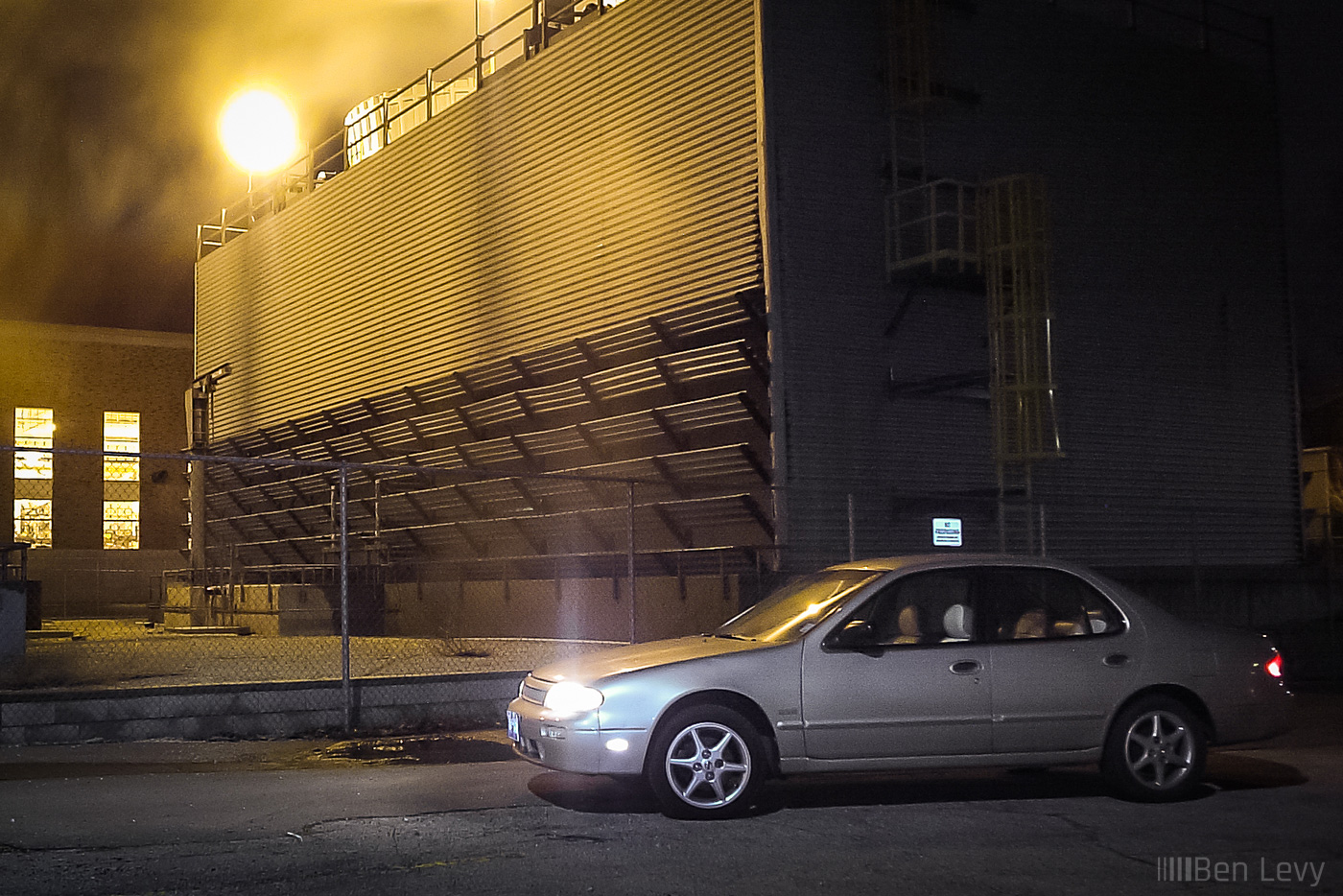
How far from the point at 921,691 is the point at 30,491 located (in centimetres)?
4178

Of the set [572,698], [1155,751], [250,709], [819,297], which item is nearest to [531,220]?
[819,297]

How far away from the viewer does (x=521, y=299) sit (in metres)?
23.1

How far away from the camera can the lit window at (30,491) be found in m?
43.3

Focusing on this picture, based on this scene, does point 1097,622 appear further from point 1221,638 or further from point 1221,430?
point 1221,430

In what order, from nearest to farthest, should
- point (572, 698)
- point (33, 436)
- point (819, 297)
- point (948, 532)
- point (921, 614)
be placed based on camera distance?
point (572, 698), point (921, 614), point (948, 532), point (819, 297), point (33, 436)

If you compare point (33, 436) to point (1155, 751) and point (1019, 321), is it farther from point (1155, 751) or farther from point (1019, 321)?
point (1155, 751)

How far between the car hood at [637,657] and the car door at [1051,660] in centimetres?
143

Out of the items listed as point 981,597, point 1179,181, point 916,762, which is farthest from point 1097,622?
point 1179,181

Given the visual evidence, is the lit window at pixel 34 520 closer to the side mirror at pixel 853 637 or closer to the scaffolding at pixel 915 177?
the scaffolding at pixel 915 177

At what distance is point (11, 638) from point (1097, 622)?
15294mm

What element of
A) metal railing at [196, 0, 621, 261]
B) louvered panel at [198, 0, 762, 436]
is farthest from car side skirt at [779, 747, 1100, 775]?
metal railing at [196, 0, 621, 261]

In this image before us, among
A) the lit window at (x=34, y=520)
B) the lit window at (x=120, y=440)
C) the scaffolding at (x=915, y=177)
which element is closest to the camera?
the scaffolding at (x=915, y=177)

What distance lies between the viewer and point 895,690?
795 cm

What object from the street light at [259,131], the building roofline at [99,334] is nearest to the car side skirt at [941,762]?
the street light at [259,131]
